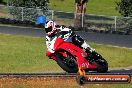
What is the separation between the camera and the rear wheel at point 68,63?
13688mm

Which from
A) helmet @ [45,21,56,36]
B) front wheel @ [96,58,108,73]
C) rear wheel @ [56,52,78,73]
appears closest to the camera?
helmet @ [45,21,56,36]

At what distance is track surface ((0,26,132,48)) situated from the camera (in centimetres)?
3130

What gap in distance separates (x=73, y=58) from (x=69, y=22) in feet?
96.6

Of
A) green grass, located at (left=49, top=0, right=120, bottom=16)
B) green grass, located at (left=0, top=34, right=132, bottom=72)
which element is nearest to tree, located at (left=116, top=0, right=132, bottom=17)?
green grass, located at (left=0, top=34, right=132, bottom=72)

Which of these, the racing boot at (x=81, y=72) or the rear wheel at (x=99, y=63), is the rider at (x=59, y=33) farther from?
the racing boot at (x=81, y=72)

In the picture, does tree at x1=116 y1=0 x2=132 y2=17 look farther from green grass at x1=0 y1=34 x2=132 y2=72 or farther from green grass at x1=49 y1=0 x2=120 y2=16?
green grass at x1=49 y1=0 x2=120 y2=16

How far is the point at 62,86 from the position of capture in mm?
14391

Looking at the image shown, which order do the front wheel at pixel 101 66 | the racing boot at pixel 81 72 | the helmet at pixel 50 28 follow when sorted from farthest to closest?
1. the front wheel at pixel 101 66
2. the helmet at pixel 50 28
3. the racing boot at pixel 81 72

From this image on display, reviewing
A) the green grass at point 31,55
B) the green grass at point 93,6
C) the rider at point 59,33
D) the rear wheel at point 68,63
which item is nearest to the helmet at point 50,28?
the rider at point 59,33

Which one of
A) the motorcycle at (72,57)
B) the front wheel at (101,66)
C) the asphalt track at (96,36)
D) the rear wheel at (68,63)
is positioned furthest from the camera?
the asphalt track at (96,36)

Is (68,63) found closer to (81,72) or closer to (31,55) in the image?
(81,72)

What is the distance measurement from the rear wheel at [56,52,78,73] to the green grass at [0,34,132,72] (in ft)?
24.6

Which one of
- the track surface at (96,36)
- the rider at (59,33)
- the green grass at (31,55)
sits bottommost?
the track surface at (96,36)

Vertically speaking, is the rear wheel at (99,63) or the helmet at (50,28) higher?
the helmet at (50,28)
